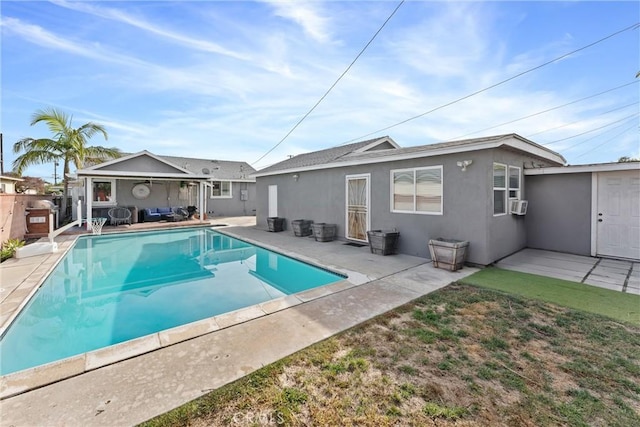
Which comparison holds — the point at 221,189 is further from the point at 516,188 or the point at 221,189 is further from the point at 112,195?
the point at 516,188

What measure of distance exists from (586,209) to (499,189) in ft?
9.25

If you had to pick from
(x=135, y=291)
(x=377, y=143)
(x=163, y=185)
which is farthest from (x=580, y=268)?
(x=163, y=185)

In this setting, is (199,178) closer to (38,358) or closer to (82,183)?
(82,183)

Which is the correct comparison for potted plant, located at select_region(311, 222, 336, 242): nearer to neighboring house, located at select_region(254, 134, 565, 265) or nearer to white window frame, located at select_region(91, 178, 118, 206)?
neighboring house, located at select_region(254, 134, 565, 265)

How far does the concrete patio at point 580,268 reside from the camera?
5.69m

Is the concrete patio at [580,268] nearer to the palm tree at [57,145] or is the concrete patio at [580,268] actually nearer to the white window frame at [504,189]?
the white window frame at [504,189]

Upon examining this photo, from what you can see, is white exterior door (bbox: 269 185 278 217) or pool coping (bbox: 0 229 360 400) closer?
pool coping (bbox: 0 229 360 400)

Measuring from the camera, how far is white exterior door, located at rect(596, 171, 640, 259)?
7.31 metres

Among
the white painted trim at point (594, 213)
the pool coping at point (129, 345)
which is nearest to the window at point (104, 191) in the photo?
the pool coping at point (129, 345)

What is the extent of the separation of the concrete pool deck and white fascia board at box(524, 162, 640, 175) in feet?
17.4

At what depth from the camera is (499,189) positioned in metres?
7.55

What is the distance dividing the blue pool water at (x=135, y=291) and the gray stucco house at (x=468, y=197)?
317 cm

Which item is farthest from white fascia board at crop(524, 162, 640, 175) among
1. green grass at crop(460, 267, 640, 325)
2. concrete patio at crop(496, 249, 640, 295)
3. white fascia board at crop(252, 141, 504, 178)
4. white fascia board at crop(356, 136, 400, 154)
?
white fascia board at crop(356, 136, 400, 154)

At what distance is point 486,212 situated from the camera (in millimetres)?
6789
